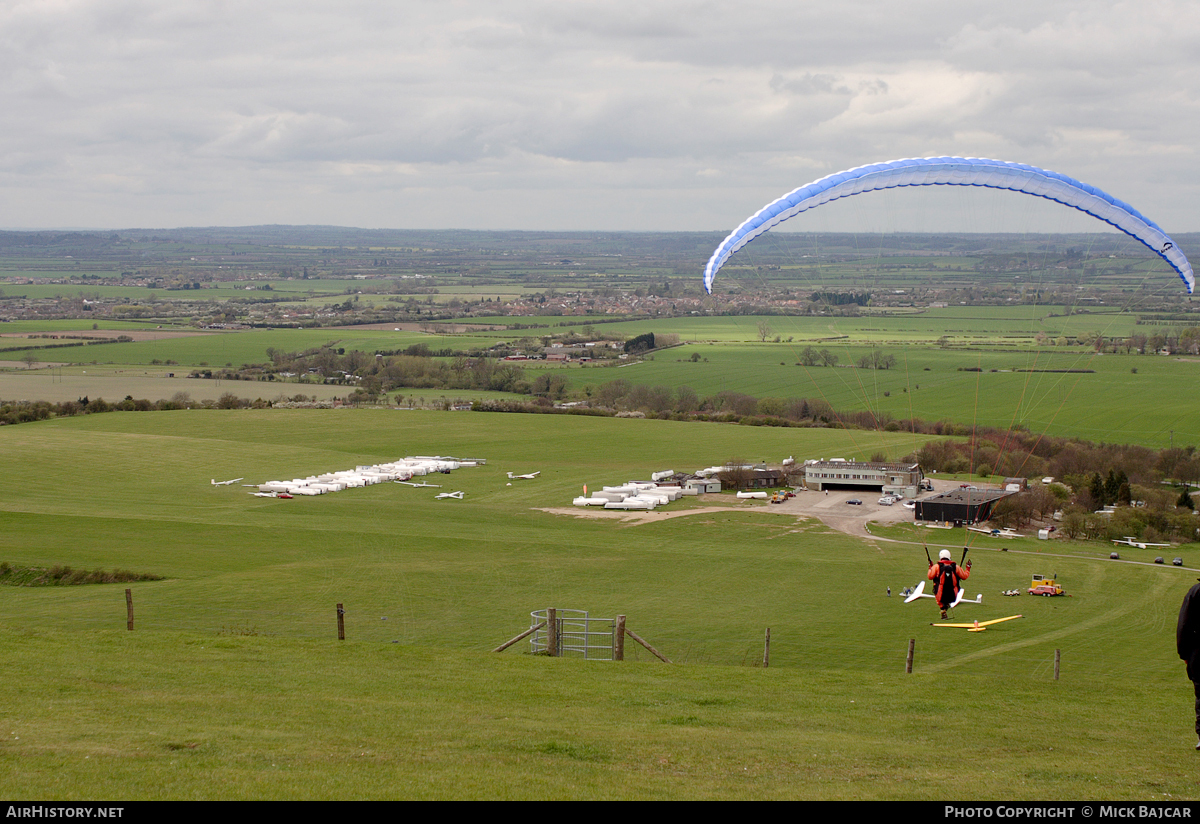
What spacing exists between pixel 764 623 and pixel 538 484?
2988 cm

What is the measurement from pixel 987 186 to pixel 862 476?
3875 cm

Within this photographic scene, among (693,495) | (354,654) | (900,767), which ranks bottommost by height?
(693,495)

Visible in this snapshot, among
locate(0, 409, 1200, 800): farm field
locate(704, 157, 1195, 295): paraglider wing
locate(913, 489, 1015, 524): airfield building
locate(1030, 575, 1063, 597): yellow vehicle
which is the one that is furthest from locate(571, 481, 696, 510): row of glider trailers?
locate(704, 157, 1195, 295): paraglider wing

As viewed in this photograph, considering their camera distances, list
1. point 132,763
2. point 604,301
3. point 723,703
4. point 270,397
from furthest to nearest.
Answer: point 604,301 < point 270,397 < point 723,703 < point 132,763

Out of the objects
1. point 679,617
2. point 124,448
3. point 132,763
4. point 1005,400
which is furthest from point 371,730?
point 1005,400

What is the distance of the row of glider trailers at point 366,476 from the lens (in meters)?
52.8

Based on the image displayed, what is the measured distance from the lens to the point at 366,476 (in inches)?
2266

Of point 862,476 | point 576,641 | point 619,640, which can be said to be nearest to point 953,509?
point 862,476

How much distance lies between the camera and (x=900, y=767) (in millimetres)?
9297

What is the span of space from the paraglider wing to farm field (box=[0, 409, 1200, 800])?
8.33 m

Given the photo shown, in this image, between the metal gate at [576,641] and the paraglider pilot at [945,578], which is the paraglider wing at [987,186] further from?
the metal gate at [576,641]

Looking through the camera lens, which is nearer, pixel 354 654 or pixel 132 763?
pixel 132 763

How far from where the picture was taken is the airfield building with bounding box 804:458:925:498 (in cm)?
5406

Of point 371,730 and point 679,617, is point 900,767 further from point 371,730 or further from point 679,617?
point 679,617
